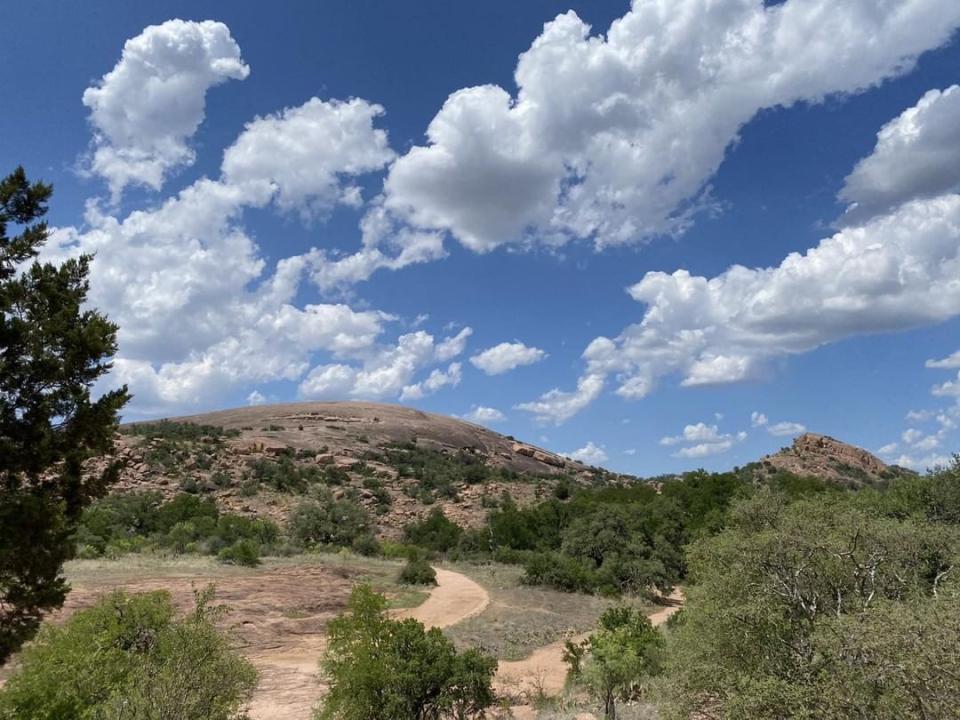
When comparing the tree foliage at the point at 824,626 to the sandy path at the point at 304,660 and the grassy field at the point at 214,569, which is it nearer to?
the sandy path at the point at 304,660

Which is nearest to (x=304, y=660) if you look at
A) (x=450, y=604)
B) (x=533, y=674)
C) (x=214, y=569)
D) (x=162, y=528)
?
(x=533, y=674)

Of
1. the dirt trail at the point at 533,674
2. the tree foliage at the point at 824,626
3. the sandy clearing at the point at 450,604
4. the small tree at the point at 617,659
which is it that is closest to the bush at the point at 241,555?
the sandy clearing at the point at 450,604

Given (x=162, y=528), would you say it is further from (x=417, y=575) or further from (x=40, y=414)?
(x=40, y=414)

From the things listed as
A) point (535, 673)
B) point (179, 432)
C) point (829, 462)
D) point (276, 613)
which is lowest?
point (535, 673)

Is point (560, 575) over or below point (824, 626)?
below

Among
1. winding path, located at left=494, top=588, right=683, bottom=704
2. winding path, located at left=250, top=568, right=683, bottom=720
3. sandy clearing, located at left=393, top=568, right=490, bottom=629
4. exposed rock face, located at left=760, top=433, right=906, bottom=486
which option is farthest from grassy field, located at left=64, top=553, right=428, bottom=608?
exposed rock face, located at left=760, top=433, right=906, bottom=486

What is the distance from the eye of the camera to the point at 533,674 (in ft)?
68.5

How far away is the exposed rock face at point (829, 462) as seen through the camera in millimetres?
76562

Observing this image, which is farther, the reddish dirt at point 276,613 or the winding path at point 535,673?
the winding path at point 535,673

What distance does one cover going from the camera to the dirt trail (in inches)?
742

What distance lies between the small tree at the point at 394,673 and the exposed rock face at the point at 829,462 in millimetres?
68792

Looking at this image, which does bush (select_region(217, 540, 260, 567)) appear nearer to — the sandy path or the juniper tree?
the sandy path

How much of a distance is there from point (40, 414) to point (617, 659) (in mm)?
13946

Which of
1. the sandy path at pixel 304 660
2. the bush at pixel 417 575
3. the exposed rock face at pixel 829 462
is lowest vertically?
the sandy path at pixel 304 660
